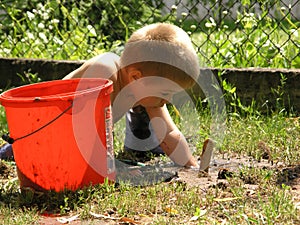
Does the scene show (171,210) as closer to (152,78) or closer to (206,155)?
(206,155)

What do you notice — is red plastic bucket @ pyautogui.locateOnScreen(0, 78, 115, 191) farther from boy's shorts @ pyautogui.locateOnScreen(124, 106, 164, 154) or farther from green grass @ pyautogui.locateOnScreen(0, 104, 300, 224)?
boy's shorts @ pyautogui.locateOnScreen(124, 106, 164, 154)

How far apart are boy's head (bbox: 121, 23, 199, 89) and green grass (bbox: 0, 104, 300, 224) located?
0.55m

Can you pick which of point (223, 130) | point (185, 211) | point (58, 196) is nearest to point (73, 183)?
point (58, 196)

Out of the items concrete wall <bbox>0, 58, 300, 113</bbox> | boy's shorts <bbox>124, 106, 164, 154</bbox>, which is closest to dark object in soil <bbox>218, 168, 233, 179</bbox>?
boy's shorts <bbox>124, 106, 164, 154</bbox>

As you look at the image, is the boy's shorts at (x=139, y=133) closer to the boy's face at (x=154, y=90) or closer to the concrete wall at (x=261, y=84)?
the boy's face at (x=154, y=90)

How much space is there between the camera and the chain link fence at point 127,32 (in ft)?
15.4

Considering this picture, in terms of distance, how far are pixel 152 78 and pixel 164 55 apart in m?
0.14

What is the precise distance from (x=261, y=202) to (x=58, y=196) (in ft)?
3.08

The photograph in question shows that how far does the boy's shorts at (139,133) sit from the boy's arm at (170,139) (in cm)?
15

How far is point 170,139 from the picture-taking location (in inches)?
145

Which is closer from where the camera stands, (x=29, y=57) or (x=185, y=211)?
(x=185, y=211)

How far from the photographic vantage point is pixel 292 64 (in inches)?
182

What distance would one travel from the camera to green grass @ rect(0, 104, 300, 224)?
8.77ft

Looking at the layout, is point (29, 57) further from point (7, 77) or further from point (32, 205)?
point (32, 205)
